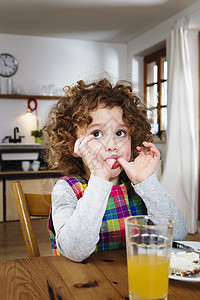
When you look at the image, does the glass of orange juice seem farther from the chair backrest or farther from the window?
the window

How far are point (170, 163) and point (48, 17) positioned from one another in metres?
2.34

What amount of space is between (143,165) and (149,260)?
405 millimetres

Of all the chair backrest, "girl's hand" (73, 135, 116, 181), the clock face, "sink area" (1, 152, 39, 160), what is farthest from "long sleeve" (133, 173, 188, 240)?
the clock face

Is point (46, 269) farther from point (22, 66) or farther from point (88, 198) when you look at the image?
point (22, 66)

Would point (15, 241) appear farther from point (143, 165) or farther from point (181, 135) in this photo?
point (143, 165)

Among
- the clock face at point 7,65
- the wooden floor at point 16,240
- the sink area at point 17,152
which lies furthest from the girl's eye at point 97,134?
the clock face at point 7,65

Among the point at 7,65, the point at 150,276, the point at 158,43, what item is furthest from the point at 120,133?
the point at 7,65

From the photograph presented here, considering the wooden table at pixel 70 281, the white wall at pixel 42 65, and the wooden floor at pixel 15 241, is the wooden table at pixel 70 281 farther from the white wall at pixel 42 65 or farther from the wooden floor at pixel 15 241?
the white wall at pixel 42 65

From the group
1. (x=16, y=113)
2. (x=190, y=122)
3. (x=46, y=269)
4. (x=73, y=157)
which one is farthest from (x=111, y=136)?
(x=16, y=113)

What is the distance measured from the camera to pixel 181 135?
4.07m

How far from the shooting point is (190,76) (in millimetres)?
4023

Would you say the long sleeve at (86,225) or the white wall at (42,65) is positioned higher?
the white wall at (42,65)

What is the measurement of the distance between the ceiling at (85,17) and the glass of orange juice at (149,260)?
376cm

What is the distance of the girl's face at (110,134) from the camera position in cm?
95
